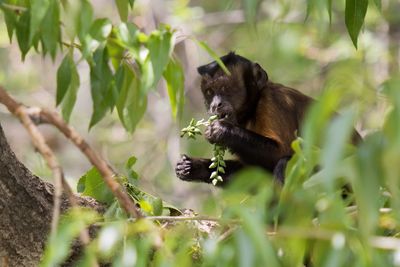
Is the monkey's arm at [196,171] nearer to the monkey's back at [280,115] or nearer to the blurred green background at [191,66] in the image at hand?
the monkey's back at [280,115]

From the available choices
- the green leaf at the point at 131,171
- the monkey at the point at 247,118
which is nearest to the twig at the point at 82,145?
the green leaf at the point at 131,171

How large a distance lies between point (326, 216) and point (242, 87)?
416cm

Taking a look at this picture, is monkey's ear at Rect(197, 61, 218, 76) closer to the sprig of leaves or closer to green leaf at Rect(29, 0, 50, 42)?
the sprig of leaves

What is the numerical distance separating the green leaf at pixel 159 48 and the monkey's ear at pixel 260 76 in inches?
126

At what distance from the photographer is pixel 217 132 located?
6.09 m

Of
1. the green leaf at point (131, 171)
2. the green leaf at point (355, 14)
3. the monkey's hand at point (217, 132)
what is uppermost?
the green leaf at point (355, 14)

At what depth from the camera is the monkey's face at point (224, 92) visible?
673cm

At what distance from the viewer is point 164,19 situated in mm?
12430

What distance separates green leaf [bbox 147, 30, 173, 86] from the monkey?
7.78 ft

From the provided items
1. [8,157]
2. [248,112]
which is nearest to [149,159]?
[248,112]

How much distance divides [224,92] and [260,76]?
286 mm

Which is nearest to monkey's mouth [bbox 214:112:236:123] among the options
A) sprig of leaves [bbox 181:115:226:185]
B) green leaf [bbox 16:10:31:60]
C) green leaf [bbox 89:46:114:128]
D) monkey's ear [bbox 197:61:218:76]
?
sprig of leaves [bbox 181:115:226:185]

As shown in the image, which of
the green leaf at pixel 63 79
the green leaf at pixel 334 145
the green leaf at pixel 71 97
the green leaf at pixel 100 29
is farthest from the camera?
the green leaf at pixel 71 97

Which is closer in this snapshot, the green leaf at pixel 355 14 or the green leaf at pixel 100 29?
the green leaf at pixel 100 29
